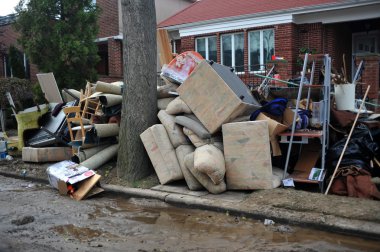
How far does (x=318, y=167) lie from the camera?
23.4 ft

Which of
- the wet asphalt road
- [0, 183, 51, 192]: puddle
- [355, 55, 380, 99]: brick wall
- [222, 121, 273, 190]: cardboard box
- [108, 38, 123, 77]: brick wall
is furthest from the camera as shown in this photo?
[108, 38, 123, 77]: brick wall

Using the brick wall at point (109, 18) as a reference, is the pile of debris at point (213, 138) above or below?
below

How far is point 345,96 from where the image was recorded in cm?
746

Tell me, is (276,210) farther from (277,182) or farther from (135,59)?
(135,59)

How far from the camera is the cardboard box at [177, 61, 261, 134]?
264 inches

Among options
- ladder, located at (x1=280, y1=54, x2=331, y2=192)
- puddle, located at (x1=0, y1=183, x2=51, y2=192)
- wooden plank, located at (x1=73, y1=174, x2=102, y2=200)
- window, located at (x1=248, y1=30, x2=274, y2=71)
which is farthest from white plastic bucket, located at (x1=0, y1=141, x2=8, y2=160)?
window, located at (x1=248, y1=30, x2=274, y2=71)

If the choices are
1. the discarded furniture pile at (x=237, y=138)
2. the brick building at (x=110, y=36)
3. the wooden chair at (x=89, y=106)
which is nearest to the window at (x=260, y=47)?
the brick building at (x=110, y=36)

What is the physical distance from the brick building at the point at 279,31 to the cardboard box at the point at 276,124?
6.77 m

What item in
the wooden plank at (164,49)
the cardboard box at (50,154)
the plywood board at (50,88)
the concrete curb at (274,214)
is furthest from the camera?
the plywood board at (50,88)

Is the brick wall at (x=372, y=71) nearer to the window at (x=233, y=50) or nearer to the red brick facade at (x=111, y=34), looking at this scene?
the window at (x=233, y=50)

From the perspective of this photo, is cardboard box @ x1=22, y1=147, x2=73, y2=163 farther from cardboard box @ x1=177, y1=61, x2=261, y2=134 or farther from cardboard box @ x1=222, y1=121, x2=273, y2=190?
cardboard box @ x1=222, y1=121, x2=273, y2=190

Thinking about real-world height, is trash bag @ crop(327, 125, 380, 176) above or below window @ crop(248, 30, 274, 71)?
below

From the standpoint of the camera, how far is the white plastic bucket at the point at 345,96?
24.3ft

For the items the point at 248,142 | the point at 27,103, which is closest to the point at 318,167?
the point at 248,142
